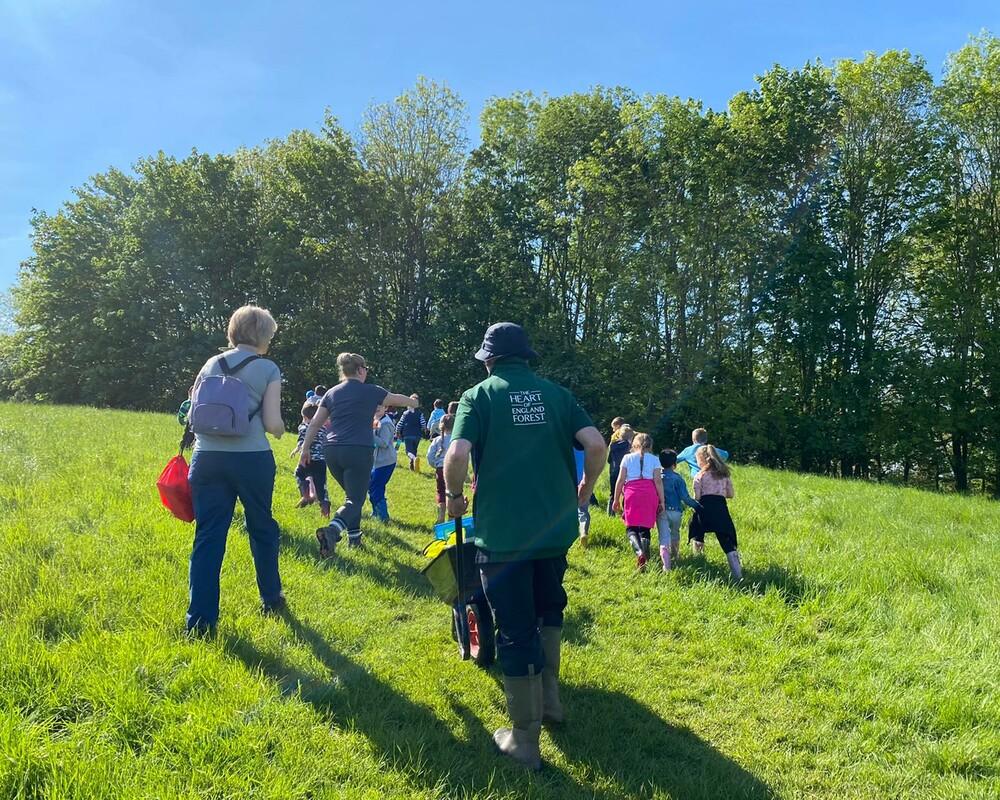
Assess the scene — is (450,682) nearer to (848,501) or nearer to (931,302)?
(848,501)

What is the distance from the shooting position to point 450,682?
4020mm

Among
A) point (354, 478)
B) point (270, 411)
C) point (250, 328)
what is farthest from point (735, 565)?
point (250, 328)

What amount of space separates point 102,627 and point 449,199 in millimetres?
32687

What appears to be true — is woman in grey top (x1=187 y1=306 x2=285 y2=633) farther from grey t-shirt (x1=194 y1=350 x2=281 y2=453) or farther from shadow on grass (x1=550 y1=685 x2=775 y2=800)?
shadow on grass (x1=550 y1=685 x2=775 y2=800)

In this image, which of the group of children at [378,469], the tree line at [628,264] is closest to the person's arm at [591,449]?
the group of children at [378,469]

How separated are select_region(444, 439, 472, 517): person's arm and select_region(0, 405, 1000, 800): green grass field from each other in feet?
3.96

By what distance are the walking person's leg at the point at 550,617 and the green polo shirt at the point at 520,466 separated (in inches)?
5.5

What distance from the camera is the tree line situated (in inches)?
983

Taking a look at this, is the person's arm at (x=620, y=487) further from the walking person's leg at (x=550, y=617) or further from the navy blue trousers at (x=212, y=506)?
the navy blue trousers at (x=212, y=506)

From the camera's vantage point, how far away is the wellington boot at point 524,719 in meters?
3.20

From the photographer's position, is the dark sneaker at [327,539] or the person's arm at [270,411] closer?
the person's arm at [270,411]

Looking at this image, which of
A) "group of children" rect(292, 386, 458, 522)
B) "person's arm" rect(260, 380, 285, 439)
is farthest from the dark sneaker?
"person's arm" rect(260, 380, 285, 439)

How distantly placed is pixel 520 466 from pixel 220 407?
1947 millimetres

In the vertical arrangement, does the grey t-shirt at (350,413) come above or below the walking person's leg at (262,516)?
above
